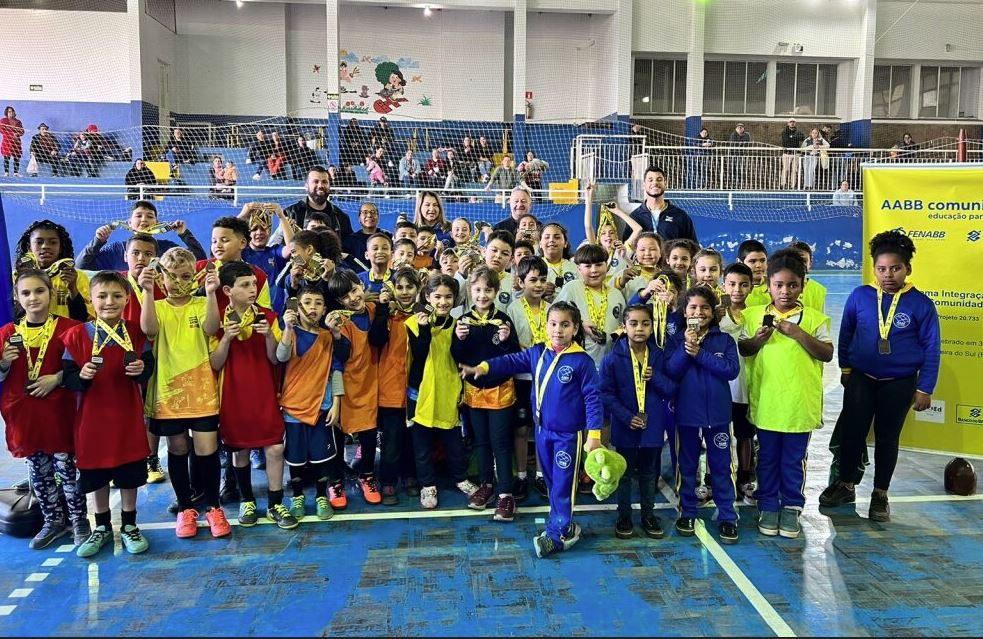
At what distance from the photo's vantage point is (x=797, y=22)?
21797 millimetres

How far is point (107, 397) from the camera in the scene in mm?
3770

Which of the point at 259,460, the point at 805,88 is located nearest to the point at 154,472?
the point at 259,460

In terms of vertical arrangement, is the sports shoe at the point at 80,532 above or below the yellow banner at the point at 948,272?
below

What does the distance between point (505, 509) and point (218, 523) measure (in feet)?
5.33

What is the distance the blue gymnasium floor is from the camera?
10.3 ft

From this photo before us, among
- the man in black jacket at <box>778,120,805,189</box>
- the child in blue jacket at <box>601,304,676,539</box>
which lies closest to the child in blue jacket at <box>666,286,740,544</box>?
the child in blue jacket at <box>601,304,676,539</box>

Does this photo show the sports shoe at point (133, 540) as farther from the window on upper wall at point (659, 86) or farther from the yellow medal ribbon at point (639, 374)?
the window on upper wall at point (659, 86)

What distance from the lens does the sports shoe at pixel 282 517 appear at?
13.6 ft

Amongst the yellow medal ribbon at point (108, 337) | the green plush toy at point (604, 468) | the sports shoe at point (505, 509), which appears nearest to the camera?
the green plush toy at point (604, 468)

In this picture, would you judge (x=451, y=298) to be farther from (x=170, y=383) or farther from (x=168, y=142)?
(x=168, y=142)

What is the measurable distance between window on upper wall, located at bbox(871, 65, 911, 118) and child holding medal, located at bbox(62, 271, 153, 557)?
24552mm

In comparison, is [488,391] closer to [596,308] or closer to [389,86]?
[596,308]

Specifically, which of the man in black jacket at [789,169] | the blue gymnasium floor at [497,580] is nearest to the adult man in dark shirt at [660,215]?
the blue gymnasium floor at [497,580]

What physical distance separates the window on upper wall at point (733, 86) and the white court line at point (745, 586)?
20.7 meters
